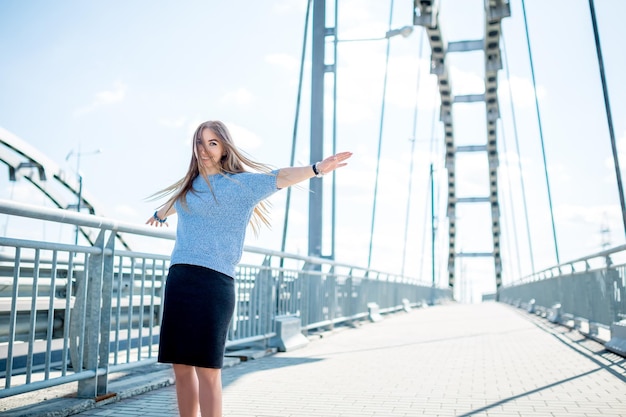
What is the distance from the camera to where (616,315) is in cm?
723

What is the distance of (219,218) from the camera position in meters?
2.65

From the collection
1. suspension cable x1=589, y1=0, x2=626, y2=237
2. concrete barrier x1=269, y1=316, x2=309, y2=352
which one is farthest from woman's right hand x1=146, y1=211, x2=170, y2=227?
suspension cable x1=589, y1=0, x2=626, y2=237

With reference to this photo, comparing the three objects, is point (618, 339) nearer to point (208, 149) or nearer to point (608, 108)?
point (608, 108)

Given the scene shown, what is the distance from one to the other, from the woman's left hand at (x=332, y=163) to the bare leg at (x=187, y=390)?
3.14 feet

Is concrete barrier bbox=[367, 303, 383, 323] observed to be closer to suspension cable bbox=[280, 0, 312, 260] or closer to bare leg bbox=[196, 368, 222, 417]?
suspension cable bbox=[280, 0, 312, 260]

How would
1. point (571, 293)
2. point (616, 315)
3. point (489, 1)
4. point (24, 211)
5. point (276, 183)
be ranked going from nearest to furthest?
point (276, 183)
point (24, 211)
point (616, 315)
point (571, 293)
point (489, 1)

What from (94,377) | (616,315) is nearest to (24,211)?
(94,377)

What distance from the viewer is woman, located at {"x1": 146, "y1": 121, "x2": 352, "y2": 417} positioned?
8.20 feet

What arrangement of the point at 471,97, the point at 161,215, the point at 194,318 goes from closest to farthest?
1. the point at 194,318
2. the point at 161,215
3. the point at 471,97

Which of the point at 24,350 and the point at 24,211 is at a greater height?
the point at 24,211

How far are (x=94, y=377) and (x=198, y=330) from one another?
1811 mm

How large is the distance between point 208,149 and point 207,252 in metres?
0.44

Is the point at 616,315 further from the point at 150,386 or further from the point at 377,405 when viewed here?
the point at 150,386

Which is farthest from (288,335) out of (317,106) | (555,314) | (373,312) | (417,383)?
(555,314)
